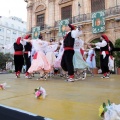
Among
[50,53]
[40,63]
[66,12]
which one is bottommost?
[40,63]

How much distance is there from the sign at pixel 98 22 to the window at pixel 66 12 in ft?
12.0

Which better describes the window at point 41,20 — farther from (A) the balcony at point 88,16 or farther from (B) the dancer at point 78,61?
(B) the dancer at point 78,61

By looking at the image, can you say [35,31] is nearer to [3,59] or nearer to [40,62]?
[3,59]

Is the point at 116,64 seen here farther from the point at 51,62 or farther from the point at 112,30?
the point at 51,62

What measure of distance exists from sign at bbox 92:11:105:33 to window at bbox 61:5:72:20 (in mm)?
3656

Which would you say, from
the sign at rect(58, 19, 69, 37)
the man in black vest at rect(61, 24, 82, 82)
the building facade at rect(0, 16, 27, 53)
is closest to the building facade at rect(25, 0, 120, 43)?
the sign at rect(58, 19, 69, 37)

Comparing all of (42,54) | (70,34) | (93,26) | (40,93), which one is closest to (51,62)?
(42,54)

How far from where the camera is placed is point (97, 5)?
754 inches

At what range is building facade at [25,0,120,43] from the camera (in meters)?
17.7

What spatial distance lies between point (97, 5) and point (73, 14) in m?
2.59

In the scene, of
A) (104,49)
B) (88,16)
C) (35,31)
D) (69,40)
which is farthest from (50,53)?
(35,31)

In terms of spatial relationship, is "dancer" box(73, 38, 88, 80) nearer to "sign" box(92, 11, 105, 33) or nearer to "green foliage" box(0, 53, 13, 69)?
"sign" box(92, 11, 105, 33)

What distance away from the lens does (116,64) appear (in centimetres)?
1540

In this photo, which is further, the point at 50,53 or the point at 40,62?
the point at 50,53
